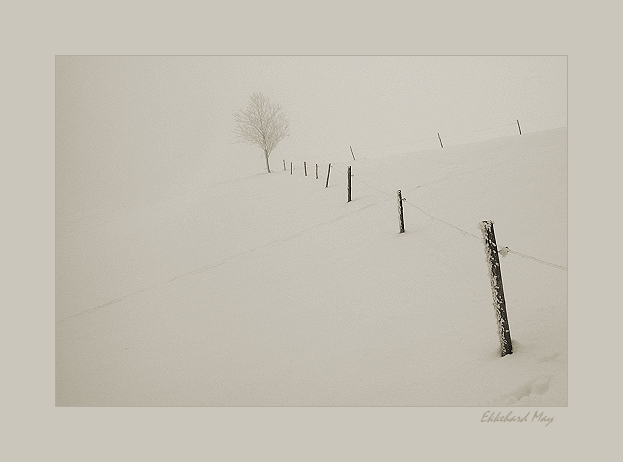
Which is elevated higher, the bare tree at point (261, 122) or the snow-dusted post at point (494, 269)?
the bare tree at point (261, 122)

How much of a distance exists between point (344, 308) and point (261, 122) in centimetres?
3053

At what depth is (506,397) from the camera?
3689 millimetres

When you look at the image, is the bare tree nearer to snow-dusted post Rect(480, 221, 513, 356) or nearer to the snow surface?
the snow surface

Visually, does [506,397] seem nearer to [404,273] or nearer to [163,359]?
[404,273]

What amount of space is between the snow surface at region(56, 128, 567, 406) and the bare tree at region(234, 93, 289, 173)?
21.4 metres

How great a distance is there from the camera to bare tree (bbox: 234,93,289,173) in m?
33.3

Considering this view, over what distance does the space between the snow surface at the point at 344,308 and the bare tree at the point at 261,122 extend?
21.4 metres

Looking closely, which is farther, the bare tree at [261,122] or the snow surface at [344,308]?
the bare tree at [261,122]

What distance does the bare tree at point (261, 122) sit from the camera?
109 ft

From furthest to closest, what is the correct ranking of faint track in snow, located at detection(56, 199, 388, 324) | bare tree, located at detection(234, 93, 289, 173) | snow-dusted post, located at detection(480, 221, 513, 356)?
bare tree, located at detection(234, 93, 289, 173), faint track in snow, located at detection(56, 199, 388, 324), snow-dusted post, located at detection(480, 221, 513, 356)

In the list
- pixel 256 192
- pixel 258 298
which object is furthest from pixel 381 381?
pixel 256 192

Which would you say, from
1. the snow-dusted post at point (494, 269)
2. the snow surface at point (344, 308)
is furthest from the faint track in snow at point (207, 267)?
the snow-dusted post at point (494, 269)

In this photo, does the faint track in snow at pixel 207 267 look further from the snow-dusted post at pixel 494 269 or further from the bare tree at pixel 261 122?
the bare tree at pixel 261 122

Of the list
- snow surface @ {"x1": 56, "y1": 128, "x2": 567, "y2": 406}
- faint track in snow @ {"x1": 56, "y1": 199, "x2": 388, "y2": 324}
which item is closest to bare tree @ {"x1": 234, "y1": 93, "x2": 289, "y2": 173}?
snow surface @ {"x1": 56, "y1": 128, "x2": 567, "y2": 406}
